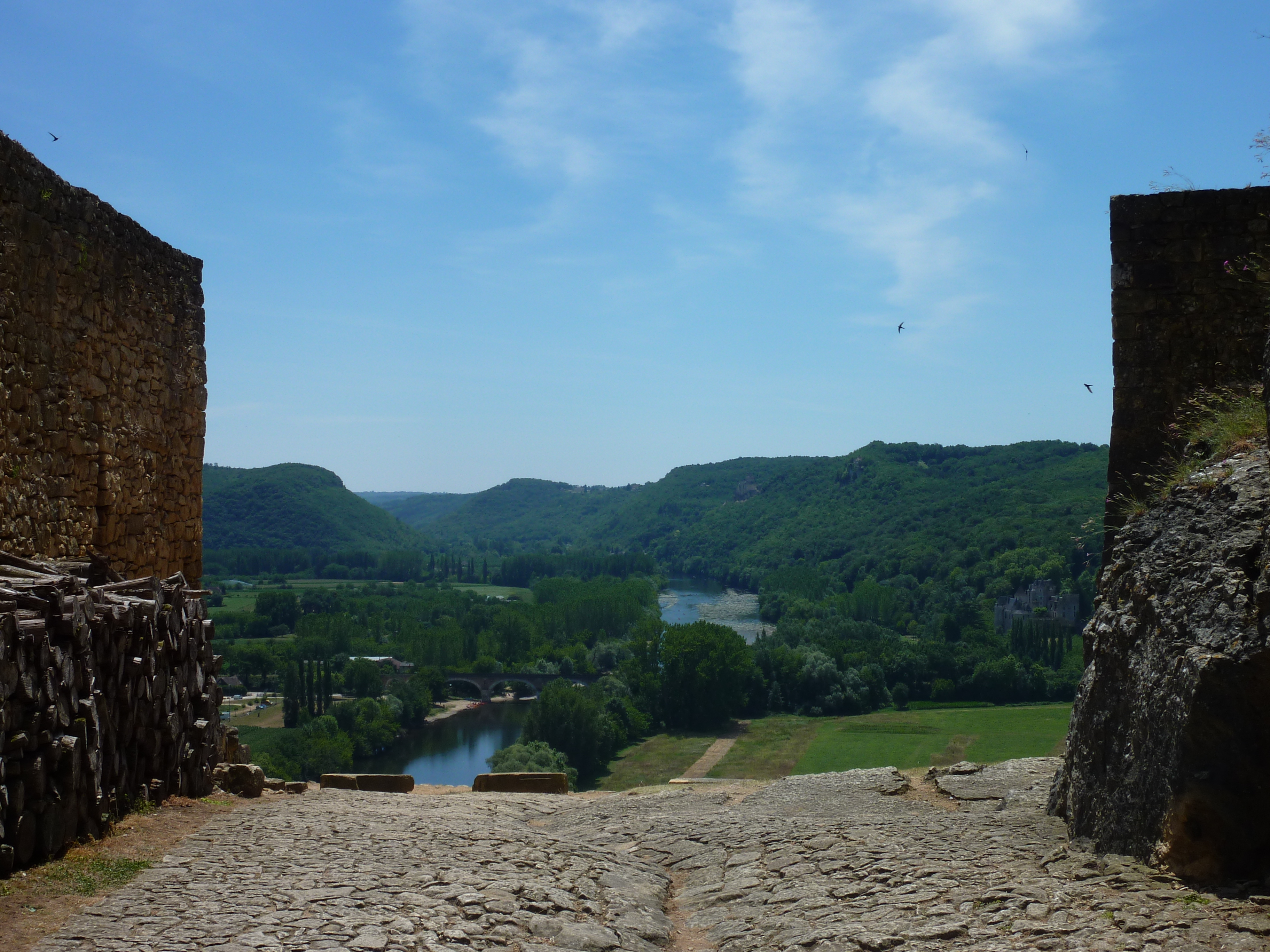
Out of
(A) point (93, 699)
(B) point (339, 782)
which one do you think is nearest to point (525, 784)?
(B) point (339, 782)

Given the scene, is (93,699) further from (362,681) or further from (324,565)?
(324,565)

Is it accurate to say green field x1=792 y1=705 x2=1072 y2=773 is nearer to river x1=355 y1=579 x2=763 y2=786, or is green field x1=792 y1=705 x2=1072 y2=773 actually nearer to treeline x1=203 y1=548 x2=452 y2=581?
river x1=355 y1=579 x2=763 y2=786

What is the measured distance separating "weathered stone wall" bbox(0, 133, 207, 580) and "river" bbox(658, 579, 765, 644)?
7854 centimetres

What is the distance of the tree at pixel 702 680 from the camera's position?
65.4 meters

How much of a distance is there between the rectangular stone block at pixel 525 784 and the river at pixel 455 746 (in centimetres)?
3390

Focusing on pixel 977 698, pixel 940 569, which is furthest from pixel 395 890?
pixel 940 569

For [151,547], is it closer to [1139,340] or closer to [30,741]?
[30,741]

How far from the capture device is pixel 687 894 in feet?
23.4

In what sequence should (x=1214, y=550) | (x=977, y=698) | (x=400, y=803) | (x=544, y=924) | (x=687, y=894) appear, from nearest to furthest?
(x=544, y=924)
(x=1214, y=550)
(x=687, y=894)
(x=400, y=803)
(x=977, y=698)

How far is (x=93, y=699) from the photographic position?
6660 millimetres

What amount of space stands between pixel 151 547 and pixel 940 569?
107m

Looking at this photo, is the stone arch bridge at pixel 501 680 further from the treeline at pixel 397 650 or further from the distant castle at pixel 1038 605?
the distant castle at pixel 1038 605

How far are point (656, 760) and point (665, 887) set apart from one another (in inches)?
1966

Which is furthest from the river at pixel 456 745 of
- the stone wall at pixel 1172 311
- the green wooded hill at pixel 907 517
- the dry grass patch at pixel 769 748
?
the stone wall at pixel 1172 311
